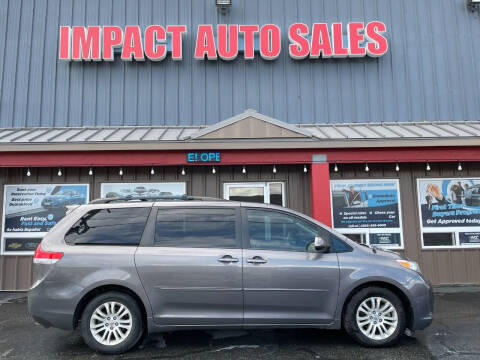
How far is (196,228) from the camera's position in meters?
4.75

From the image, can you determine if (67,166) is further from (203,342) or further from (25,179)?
(203,342)

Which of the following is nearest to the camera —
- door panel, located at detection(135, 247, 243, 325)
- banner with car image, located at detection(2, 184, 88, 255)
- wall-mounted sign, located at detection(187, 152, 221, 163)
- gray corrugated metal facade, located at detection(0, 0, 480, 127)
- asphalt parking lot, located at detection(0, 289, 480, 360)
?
asphalt parking lot, located at detection(0, 289, 480, 360)

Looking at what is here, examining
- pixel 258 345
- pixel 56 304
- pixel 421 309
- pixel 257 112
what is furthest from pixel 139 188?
pixel 421 309

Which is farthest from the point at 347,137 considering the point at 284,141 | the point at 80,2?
the point at 80,2

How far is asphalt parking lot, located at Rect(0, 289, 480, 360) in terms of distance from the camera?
4367mm

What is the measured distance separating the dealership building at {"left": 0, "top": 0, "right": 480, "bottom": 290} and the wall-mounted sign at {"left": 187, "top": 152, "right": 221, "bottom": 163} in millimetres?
48

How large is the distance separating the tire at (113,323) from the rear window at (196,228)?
79 cm

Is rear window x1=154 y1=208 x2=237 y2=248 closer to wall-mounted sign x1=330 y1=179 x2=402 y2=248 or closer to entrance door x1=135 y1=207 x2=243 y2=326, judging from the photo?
entrance door x1=135 y1=207 x2=243 y2=326

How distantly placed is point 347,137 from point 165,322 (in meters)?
5.56

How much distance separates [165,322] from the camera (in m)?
4.47

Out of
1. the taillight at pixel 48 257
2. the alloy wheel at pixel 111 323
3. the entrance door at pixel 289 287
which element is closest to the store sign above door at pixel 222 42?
the taillight at pixel 48 257

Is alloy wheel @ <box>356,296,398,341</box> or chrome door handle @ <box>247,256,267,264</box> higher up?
chrome door handle @ <box>247,256,267,264</box>

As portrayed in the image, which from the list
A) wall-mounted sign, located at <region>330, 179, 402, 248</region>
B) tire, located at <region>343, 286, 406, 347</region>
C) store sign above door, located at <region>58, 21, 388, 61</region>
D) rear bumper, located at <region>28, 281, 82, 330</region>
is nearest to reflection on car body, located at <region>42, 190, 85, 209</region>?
store sign above door, located at <region>58, 21, 388, 61</region>

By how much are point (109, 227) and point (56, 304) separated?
1032 millimetres
